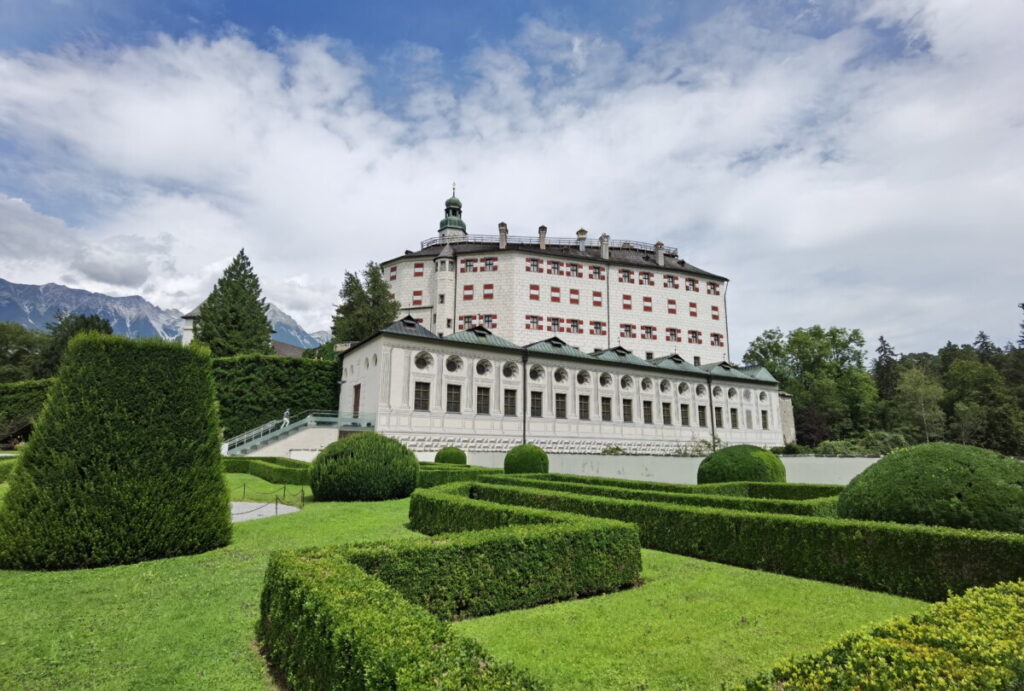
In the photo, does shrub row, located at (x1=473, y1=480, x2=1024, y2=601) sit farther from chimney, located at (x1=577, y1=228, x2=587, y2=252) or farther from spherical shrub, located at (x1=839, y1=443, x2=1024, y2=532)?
chimney, located at (x1=577, y1=228, x2=587, y2=252)

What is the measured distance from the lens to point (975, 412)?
51.2 m

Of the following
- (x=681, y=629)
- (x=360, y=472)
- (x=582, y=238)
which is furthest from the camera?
(x=582, y=238)

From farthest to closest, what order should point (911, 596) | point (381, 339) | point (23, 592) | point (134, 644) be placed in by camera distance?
point (381, 339)
point (911, 596)
point (23, 592)
point (134, 644)

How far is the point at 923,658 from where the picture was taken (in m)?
3.22

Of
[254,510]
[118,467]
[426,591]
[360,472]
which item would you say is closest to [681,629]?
[426,591]

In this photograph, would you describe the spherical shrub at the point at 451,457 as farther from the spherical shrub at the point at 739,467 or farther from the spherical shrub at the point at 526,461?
the spherical shrub at the point at 739,467

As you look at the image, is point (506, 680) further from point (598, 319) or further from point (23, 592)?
point (598, 319)

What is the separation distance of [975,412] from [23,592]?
221 feet

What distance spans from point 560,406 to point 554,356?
345 centimetres

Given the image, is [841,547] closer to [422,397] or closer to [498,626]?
[498,626]

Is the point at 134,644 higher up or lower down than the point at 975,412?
lower down

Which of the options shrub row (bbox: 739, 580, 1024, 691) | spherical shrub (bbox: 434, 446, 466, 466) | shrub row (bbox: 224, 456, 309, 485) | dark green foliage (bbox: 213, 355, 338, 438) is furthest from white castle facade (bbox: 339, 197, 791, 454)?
shrub row (bbox: 739, 580, 1024, 691)

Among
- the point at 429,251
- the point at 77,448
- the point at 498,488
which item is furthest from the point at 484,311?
the point at 77,448

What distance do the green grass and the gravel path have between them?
875 centimetres
